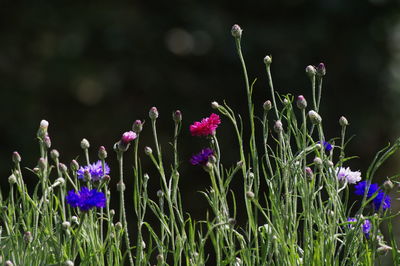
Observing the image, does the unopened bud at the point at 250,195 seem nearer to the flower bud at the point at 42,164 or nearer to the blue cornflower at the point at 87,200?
the blue cornflower at the point at 87,200

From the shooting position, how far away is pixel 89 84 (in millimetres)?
4988

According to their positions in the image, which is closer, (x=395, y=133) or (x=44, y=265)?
(x=44, y=265)

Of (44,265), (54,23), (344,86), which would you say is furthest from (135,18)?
(44,265)

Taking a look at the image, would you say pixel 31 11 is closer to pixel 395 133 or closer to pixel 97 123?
pixel 97 123

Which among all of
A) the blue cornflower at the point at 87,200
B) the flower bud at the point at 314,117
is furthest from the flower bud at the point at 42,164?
the flower bud at the point at 314,117

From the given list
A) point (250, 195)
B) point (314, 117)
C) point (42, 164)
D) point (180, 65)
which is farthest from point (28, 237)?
point (180, 65)

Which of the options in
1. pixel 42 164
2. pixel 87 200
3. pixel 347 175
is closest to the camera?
pixel 87 200

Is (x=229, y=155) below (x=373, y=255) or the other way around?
the other way around

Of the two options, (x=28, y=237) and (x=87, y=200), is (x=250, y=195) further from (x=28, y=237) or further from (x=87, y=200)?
(x=28, y=237)

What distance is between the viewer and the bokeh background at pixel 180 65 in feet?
15.6

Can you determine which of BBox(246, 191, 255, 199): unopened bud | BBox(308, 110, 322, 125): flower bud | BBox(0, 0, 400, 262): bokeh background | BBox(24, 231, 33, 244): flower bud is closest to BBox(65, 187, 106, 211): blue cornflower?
BBox(24, 231, 33, 244): flower bud

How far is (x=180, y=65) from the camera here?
16.5 ft

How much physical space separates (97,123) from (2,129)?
1.89 ft

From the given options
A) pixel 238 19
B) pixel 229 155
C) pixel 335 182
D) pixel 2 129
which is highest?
pixel 238 19
